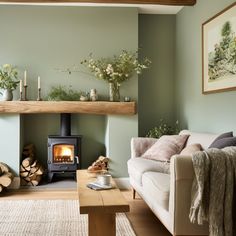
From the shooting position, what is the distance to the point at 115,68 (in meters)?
5.46

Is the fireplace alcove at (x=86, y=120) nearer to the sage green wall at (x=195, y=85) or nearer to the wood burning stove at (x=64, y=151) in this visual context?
the wood burning stove at (x=64, y=151)

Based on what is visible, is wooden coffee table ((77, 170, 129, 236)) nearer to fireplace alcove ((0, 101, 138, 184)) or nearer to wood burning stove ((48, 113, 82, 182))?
fireplace alcove ((0, 101, 138, 184))

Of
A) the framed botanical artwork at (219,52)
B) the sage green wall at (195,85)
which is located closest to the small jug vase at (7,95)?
the sage green wall at (195,85)

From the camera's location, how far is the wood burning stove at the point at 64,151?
5500 millimetres

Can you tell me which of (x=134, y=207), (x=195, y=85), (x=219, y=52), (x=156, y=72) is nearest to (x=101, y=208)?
(x=134, y=207)

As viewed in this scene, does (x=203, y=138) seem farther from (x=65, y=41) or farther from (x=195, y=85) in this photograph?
(x=65, y=41)

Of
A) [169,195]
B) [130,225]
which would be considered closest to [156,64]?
[130,225]

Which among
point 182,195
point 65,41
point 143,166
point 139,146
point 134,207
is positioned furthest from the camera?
point 65,41

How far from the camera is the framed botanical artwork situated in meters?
3.96

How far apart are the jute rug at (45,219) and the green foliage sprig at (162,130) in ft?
5.23

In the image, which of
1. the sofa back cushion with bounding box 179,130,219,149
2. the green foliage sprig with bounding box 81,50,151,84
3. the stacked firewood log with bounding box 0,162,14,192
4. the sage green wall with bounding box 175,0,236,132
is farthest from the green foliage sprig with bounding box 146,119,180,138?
the stacked firewood log with bounding box 0,162,14,192

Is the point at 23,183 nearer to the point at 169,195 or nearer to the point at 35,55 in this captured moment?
the point at 35,55

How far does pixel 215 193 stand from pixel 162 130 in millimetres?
3089

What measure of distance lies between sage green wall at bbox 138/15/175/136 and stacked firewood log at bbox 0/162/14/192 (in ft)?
6.70
